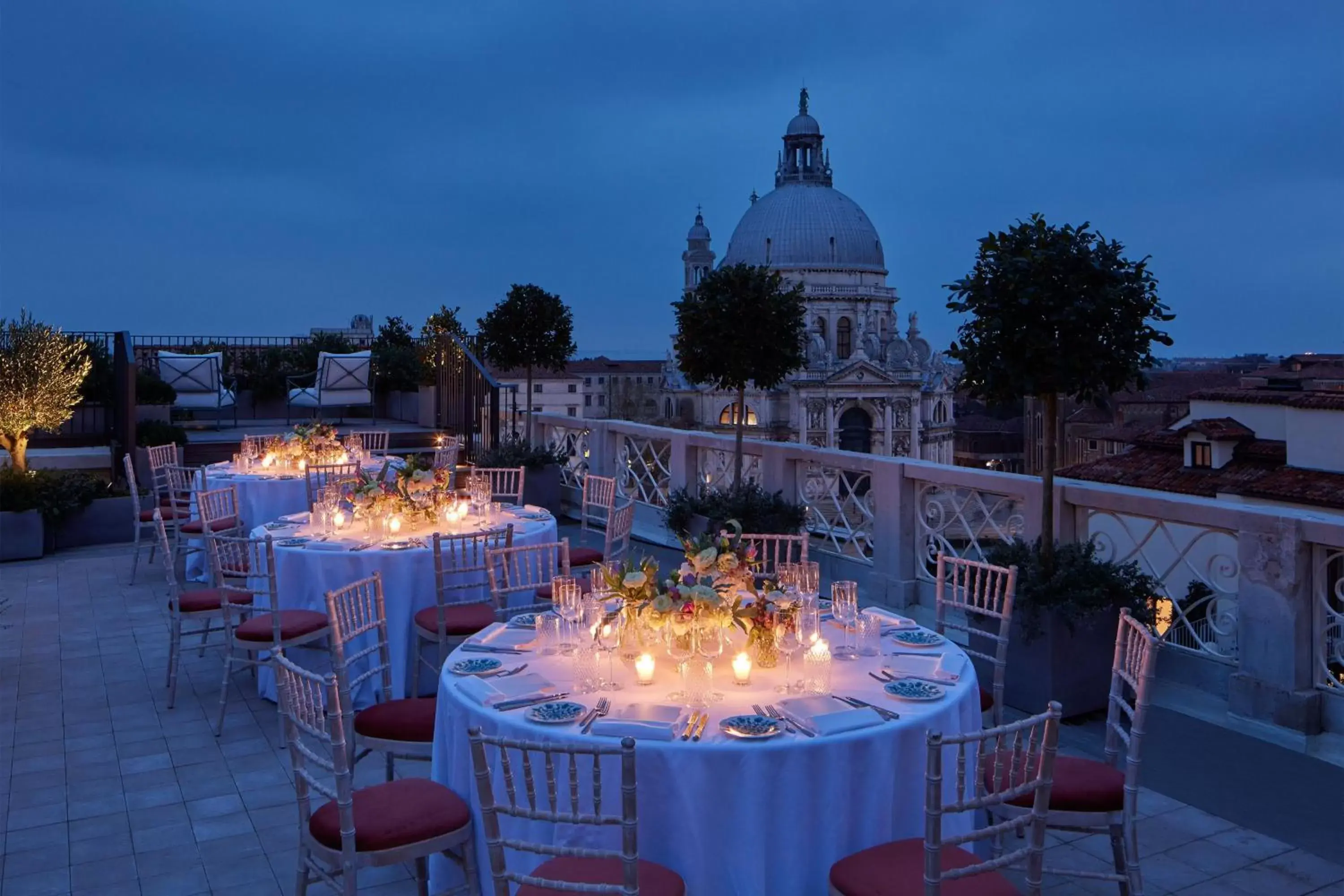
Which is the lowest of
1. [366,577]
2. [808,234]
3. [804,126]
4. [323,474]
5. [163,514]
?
[163,514]

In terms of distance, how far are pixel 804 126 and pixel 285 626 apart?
8177cm

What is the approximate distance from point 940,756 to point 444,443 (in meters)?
10.3

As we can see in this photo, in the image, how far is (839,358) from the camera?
77.0 meters

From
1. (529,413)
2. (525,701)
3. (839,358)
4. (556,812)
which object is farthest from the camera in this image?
(839,358)

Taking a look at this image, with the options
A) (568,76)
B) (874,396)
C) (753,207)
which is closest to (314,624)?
(568,76)

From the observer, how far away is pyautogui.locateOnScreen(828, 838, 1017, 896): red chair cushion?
2623 mm

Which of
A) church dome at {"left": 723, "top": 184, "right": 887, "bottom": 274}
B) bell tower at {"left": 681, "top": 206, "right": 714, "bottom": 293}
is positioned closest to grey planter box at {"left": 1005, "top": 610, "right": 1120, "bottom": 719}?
church dome at {"left": 723, "top": 184, "right": 887, "bottom": 274}

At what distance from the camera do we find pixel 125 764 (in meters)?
4.87

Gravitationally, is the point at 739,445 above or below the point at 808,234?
below

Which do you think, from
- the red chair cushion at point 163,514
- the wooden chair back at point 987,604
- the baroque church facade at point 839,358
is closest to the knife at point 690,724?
the wooden chair back at point 987,604

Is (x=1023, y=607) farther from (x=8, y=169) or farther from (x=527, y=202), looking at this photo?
(x=527, y=202)

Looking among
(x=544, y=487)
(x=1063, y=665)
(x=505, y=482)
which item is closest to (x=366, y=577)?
(x=1063, y=665)

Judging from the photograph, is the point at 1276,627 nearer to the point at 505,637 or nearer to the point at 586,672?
the point at 586,672

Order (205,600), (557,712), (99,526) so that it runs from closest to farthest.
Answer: (557,712), (205,600), (99,526)
